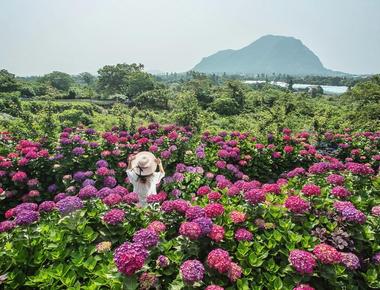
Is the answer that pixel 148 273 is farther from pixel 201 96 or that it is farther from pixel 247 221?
pixel 201 96

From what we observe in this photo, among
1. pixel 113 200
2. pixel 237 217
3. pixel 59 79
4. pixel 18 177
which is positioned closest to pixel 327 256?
pixel 237 217

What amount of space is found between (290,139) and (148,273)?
6.17m

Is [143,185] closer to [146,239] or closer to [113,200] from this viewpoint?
[113,200]

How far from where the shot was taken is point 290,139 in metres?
7.51

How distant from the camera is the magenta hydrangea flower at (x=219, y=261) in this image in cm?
207

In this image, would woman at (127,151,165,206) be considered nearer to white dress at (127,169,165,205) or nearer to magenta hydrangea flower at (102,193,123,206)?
white dress at (127,169,165,205)

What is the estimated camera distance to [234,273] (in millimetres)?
2127

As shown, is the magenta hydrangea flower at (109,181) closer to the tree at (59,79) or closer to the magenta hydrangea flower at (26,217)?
the magenta hydrangea flower at (26,217)

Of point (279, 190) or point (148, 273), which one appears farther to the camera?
point (279, 190)

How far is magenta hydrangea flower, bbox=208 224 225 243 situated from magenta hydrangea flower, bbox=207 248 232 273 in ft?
0.67

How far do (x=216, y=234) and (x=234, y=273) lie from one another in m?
0.32

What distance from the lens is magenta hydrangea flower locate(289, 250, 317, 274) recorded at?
6.83ft

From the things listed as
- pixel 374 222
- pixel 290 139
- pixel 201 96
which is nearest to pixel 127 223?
pixel 374 222

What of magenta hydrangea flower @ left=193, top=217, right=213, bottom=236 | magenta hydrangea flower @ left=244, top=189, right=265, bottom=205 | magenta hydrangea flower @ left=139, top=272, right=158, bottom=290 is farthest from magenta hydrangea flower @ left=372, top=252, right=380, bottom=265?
magenta hydrangea flower @ left=139, top=272, right=158, bottom=290
